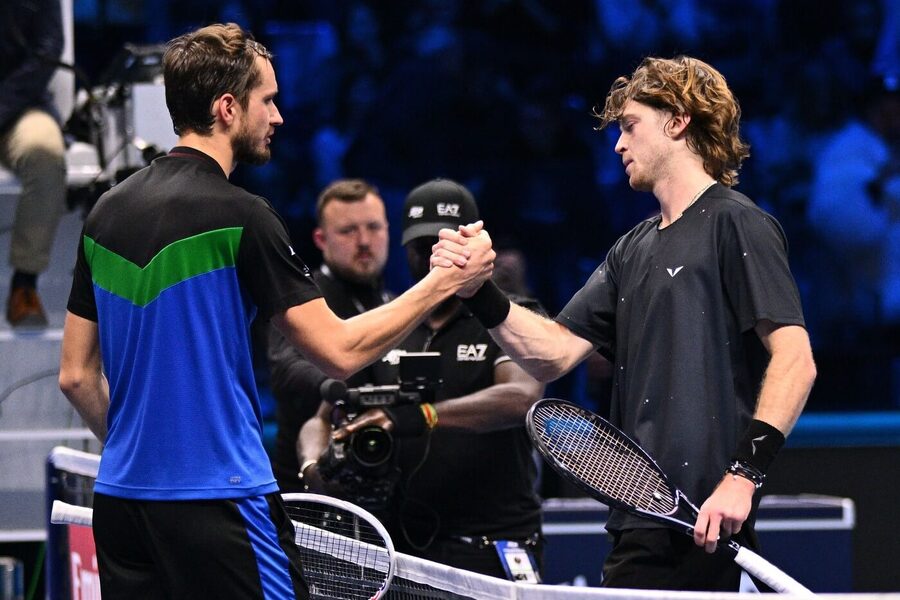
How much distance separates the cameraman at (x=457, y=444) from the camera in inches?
138

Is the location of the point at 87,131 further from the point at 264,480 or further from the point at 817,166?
the point at 817,166

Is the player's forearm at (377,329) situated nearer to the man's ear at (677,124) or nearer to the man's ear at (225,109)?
the man's ear at (225,109)

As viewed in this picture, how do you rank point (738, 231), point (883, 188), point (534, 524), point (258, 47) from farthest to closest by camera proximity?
point (883, 188)
point (534, 524)
point (738, 231)
point (258, 47)

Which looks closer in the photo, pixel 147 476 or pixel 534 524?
pixel 147 476

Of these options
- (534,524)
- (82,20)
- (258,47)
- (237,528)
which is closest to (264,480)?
(237,528)

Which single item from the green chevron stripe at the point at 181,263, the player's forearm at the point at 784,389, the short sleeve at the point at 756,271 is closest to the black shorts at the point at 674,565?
the player's forearm at the point at 784,389

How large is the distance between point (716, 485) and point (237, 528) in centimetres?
93

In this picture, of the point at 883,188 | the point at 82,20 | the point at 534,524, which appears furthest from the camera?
the point at 883,188

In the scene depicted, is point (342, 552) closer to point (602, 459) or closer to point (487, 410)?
point (602, 459)

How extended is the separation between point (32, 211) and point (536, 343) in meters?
2.58

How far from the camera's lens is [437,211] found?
146 inches

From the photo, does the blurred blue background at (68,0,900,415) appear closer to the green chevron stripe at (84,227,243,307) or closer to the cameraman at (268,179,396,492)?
the cameraman at (268,179,396,492)

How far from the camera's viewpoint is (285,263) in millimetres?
2398

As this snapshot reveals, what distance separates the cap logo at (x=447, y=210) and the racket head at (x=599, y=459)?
110cm
